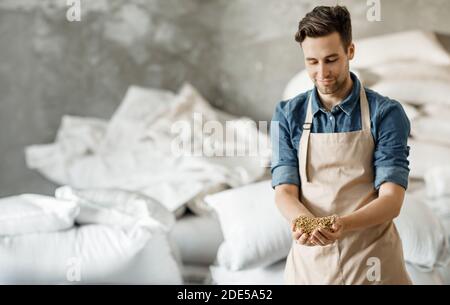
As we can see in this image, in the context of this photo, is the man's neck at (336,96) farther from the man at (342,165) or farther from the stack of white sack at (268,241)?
the stack of white sack at (268,241)

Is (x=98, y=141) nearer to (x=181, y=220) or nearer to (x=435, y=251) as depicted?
(x=181, y=220)

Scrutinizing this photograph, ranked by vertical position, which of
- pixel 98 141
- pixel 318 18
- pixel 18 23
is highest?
pixel 18 23

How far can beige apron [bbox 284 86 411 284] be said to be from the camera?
104 centimetres

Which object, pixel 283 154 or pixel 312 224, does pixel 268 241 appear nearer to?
pixel 283 154

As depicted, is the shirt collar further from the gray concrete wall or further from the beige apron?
the gray concrete wall

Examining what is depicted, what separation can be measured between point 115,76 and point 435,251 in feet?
5.04

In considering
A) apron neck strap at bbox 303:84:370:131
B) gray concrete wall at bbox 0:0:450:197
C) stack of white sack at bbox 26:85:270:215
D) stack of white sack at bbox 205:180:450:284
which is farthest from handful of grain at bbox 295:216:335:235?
gray concrete wall at bbox 0:0:450:197

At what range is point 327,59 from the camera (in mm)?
976

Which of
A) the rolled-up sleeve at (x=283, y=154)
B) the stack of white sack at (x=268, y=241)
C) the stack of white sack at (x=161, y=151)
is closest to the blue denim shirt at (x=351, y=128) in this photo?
the rolled-up sleeve at (x=283, y=154)

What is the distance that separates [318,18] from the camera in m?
0.97

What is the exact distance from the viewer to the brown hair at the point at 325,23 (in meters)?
0.96

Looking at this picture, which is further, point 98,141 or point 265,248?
point 98,141

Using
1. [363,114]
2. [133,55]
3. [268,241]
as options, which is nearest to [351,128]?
[363,114]
